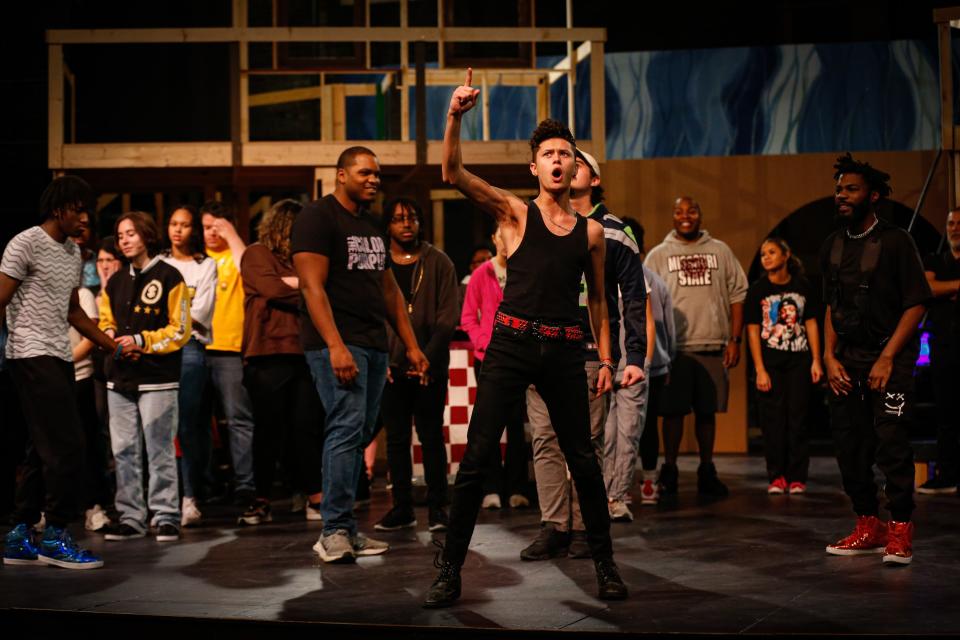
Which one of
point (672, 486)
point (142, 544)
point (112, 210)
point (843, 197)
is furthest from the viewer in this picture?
point (112, 210)

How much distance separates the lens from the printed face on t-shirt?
714 centimetres

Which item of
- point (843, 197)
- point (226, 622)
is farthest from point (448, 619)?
point (843, 197)

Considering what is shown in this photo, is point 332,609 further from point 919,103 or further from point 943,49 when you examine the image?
point 919,103

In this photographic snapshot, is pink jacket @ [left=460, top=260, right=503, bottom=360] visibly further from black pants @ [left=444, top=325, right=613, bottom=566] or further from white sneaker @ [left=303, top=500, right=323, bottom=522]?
black pants @ [left=444, top=325, right=613, bottom=566]

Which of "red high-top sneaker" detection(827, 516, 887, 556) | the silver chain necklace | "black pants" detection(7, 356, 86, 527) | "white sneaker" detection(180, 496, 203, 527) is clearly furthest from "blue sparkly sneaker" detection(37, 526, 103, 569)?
the silver chain necklace

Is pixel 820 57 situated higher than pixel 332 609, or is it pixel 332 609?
pixel 820 57

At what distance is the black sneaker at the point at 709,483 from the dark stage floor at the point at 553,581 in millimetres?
898

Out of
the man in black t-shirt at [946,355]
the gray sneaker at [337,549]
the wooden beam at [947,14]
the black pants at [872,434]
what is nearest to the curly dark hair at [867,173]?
the black pants at [872,434]

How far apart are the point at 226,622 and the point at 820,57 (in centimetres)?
814

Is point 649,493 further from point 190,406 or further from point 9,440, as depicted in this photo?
point 9,440

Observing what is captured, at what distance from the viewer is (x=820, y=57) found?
10.2 metres

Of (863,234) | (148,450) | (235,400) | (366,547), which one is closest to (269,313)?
(235,400)

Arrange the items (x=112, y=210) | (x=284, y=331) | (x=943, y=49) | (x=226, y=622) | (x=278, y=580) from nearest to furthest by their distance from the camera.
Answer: (x=226, y=622), (x=278, y=580), (x=284, y=331), (x=943, y=49), (x=112, y=210)

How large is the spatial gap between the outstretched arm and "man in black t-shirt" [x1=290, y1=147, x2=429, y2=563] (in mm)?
942
